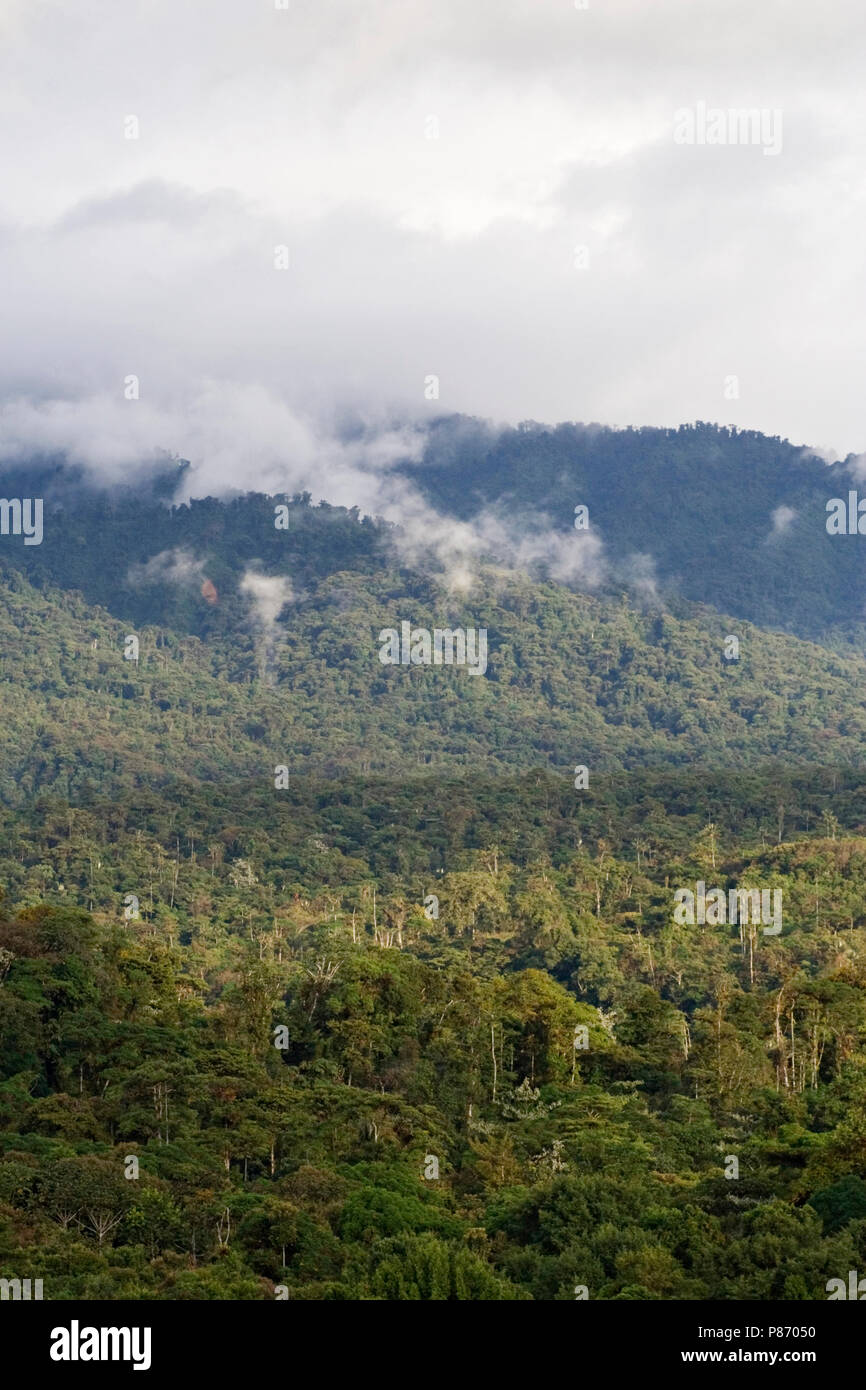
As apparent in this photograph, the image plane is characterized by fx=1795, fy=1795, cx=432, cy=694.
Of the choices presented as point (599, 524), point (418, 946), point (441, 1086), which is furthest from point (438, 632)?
point (441, 1086)

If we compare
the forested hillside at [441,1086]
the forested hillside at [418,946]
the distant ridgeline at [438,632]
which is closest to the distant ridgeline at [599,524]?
the distant ridgeline at [438,632]

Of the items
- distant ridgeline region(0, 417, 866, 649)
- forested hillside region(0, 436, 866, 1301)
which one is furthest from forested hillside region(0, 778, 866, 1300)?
distant ridgeline region(0, 417, 866, 649)

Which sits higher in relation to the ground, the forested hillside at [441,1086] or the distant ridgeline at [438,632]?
the distant ridgeline at [438,632]

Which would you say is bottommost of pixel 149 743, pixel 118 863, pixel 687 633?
pixel 118 863

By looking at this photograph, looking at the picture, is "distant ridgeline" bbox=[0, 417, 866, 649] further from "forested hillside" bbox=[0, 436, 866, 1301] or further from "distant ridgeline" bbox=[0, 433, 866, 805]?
"forested hillside" bbox=[0, 436, 866, 1301]

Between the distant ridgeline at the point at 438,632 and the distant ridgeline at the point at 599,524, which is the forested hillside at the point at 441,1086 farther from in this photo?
the distant ridgeline at the point at 599,524

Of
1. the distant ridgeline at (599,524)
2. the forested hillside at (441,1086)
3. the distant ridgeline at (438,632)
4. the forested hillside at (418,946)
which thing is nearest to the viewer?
the forested hillside at (441,1086)

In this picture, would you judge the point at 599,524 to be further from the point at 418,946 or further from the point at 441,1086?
the point at 441,1086
